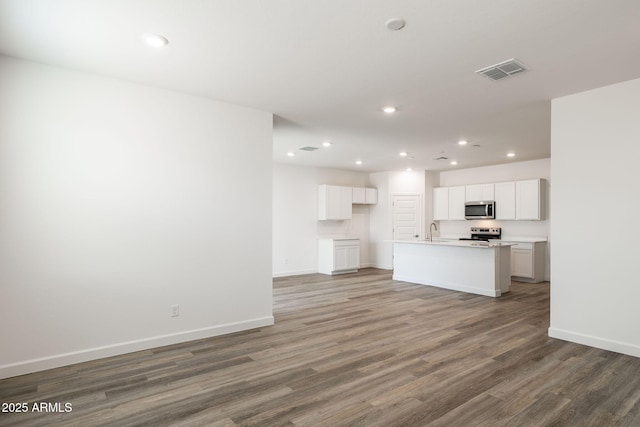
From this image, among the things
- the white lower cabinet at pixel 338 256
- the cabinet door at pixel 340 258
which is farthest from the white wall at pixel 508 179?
the cabinet door at pixel 340 258

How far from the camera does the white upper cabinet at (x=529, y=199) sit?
773 cm

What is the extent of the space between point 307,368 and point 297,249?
227 inches

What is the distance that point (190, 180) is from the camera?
4.02 metres

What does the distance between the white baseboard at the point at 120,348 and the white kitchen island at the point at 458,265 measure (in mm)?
4036

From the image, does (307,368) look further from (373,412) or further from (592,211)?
(592,211)

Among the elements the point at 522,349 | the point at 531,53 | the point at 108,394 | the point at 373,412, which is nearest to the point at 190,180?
the point at 108,394

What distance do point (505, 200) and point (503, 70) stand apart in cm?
577

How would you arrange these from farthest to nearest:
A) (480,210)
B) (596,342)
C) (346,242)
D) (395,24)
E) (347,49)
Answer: (346,242) < (480,210) < (596,342) < (347,49) < (395,24)

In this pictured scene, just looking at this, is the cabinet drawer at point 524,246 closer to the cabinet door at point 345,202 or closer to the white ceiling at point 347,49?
the white ceiling at point 347,49

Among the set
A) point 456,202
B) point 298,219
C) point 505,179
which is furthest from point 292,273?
point 505,179

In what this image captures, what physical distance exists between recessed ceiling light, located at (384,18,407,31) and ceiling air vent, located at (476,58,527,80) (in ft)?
3.90

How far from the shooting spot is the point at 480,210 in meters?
8.72

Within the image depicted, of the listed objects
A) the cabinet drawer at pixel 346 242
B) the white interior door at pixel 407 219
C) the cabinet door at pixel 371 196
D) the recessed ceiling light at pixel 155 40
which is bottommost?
the cabinet drawer at pixel 346 242

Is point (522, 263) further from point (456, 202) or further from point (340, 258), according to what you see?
point (340, 258)
